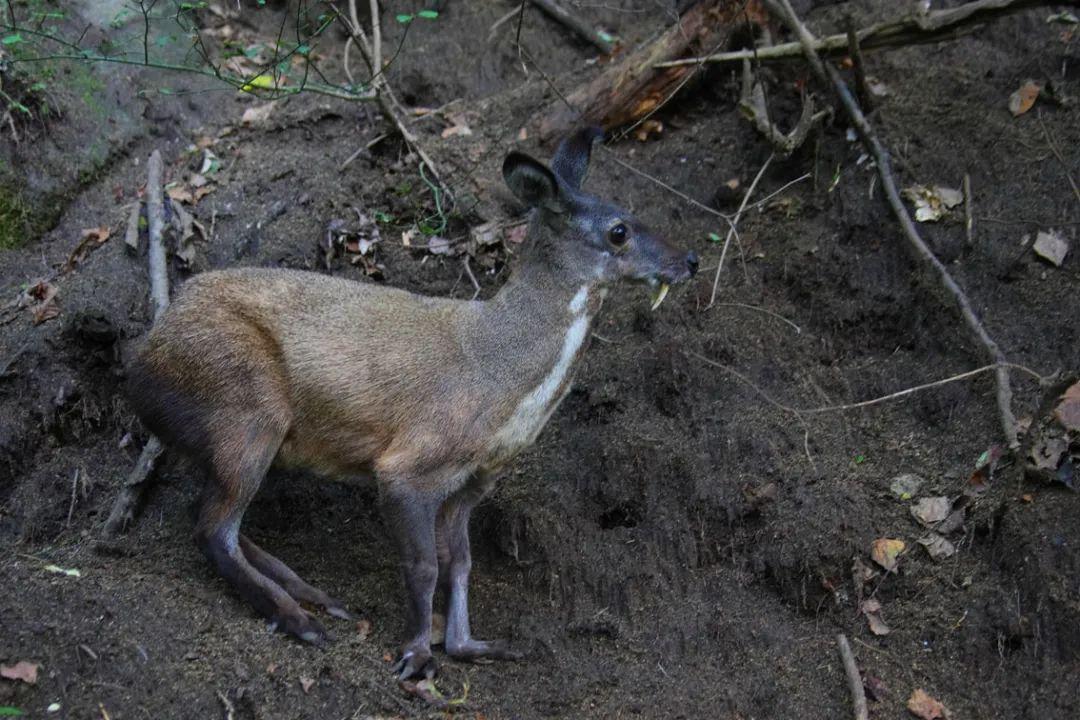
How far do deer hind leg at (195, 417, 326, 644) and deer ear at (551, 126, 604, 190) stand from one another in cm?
223

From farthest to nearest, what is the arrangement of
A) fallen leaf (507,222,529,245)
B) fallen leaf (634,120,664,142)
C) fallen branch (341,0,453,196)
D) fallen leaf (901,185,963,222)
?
1. fallen leaf (634,120,664,142)
2. fallen branch (341,0,453,196)
3. fallen leaf (507,222,529,245)
4. fallen leaf (901,185,963,222)

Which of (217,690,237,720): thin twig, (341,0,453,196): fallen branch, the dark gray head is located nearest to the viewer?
(217,690,237,720): thin twig

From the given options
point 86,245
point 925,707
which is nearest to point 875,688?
point 925,707

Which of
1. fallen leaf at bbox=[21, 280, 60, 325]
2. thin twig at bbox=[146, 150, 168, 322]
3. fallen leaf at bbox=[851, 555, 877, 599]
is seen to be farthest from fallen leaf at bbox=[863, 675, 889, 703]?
fallen leaf at bbox=[21, 280, 60, 325]

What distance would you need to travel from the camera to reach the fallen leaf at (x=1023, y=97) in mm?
7691

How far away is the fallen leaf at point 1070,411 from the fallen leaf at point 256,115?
20.6 feet

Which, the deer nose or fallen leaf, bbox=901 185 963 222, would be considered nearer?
the deer nose

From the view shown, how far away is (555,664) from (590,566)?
69cm

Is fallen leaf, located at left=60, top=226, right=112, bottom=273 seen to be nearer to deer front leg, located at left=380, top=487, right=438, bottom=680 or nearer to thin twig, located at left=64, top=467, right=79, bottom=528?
thin twig, located at left=64, top=467, right=79, bottom=528

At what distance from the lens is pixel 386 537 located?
6.76 meters

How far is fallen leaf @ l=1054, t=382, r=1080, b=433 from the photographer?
588 centimetres

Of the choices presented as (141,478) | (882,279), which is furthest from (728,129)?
(141,478)

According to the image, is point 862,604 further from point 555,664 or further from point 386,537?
point 386,537

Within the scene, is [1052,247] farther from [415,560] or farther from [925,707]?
[415,560]
